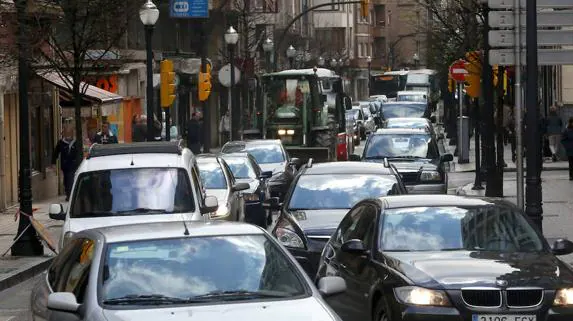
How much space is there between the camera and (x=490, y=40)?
17781 millimetres

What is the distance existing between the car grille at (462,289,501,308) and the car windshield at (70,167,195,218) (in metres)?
6.16

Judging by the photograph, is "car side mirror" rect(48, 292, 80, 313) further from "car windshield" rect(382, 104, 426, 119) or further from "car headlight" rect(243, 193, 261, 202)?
"car windshield" rect(382, 104, 426, 119)

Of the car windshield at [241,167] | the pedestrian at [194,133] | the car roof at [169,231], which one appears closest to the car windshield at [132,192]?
the car roof at [169,231]

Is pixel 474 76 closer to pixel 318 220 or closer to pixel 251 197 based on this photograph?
pixel 251 197

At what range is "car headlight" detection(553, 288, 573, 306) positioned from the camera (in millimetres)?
10281

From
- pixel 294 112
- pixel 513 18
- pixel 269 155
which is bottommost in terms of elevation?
pixel 269 155

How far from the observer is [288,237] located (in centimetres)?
1535

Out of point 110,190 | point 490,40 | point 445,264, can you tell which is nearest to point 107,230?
point 445,264

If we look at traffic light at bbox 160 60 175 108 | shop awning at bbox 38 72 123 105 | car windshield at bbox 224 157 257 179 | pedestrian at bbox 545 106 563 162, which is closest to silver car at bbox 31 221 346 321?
car windshield at bbox 224 157 257 179

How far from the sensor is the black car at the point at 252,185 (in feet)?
79.4

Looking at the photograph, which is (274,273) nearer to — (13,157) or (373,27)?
(13,157)

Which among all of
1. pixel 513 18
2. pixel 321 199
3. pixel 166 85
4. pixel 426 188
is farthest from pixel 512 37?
pixel 166 85

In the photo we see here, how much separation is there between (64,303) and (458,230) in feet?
15.2

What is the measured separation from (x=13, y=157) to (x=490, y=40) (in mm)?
17357
